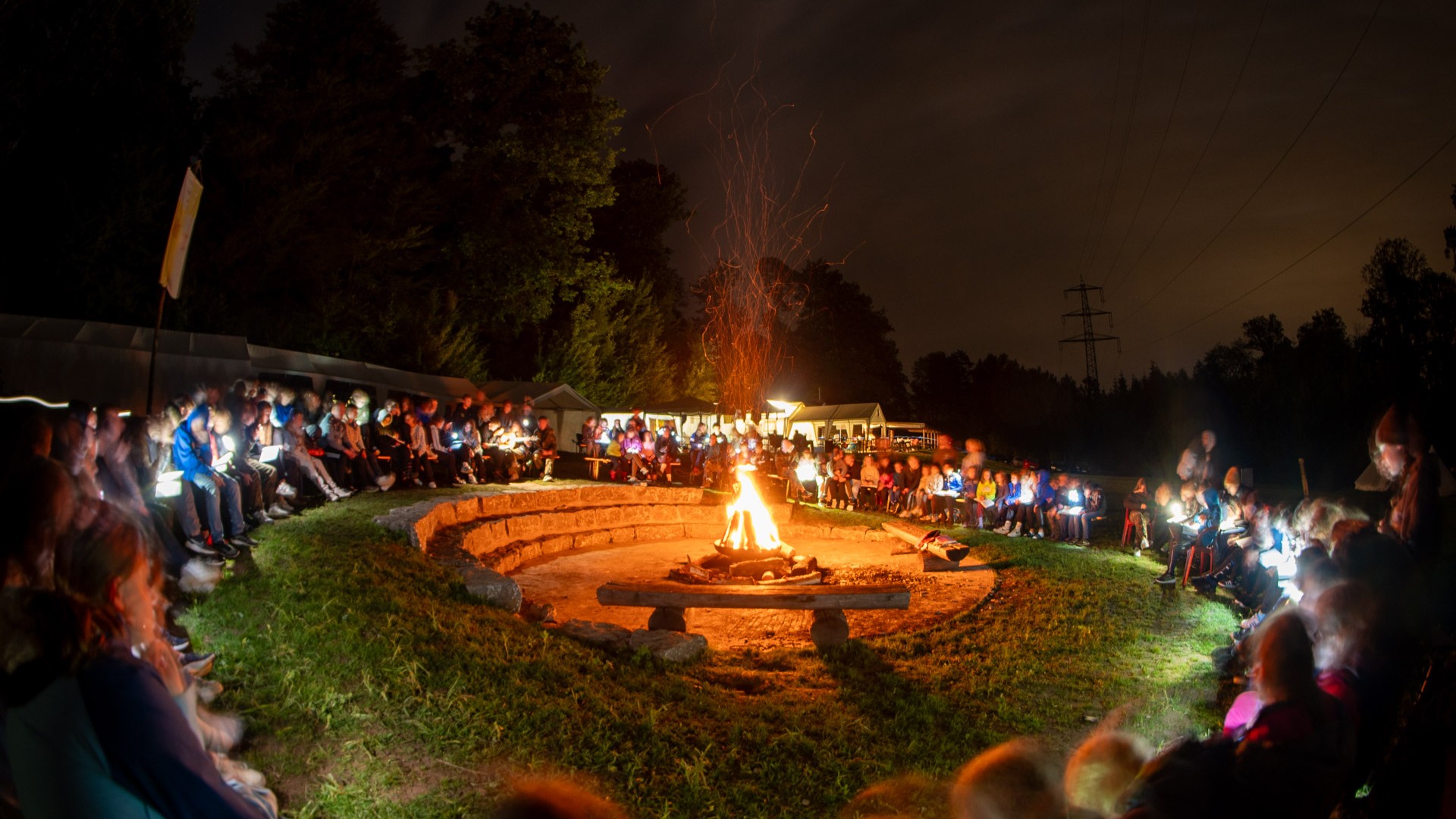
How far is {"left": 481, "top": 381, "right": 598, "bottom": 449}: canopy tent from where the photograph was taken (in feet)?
82.1

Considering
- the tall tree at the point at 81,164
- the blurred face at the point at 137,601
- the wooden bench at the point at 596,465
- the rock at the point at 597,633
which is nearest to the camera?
the blurred face at the point at 137,601

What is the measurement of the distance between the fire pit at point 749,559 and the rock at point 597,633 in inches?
102

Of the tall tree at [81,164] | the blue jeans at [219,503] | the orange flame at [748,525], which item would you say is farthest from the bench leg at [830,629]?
the tall tree at [81,164]

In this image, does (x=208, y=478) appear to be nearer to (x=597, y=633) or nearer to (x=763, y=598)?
(x=597, y=633)

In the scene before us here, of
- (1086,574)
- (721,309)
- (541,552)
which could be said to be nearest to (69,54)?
(541,552)

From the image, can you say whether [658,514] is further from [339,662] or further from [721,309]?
[721,309]

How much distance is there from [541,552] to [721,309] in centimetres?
3927

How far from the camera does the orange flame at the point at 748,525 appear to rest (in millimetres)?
10969

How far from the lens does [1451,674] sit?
9.66 ft

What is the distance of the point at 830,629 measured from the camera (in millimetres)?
7578

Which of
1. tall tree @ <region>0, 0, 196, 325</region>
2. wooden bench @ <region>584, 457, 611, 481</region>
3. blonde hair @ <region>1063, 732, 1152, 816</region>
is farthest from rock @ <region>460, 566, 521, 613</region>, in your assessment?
tall tree @ <region>0, 0, 196, 325</region>

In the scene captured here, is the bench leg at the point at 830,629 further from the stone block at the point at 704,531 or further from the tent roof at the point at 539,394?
the tent roof at the point at 539,394

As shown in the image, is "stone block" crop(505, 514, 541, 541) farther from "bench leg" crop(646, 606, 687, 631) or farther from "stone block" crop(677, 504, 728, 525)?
"bench leg" crop(646, 606, 687, 631)

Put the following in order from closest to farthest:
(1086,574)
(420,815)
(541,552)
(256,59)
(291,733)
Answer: (420,815), (291,733), (1086,574), (541,552), (256,59)
